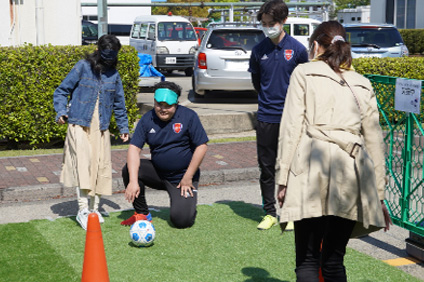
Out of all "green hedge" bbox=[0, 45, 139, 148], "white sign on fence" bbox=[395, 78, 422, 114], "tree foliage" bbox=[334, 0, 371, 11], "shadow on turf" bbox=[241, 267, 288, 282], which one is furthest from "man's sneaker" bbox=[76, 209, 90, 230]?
"tree foliage" bbox=[334, 0, 371, 11]

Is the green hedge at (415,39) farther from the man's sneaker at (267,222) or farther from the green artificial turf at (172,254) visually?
the man's sneaker at (267,222)

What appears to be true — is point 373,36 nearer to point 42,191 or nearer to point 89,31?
point 42,191

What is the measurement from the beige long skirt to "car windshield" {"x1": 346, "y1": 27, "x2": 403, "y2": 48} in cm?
1221

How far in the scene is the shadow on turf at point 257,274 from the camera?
16.8ft

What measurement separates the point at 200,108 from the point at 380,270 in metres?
8.72

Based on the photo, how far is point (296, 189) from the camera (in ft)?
12.1

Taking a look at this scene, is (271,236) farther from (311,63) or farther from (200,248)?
(311,63)

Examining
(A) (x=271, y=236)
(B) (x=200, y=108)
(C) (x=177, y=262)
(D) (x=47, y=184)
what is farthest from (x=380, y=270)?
(B) (x=200, y=108)

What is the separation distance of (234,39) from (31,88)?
6.20m

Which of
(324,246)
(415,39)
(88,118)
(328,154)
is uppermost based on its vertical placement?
(415,39)

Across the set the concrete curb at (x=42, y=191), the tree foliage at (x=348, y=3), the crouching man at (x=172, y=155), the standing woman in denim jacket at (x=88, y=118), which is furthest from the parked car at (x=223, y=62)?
the tree foliage at (x=348, y=3)

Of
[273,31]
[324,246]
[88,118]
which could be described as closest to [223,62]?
[88,118]

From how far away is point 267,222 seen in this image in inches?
257

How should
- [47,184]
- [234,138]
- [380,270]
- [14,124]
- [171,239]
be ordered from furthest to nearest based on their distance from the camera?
[234,138], [14,124], [47,184], [171,239], [380,270]
